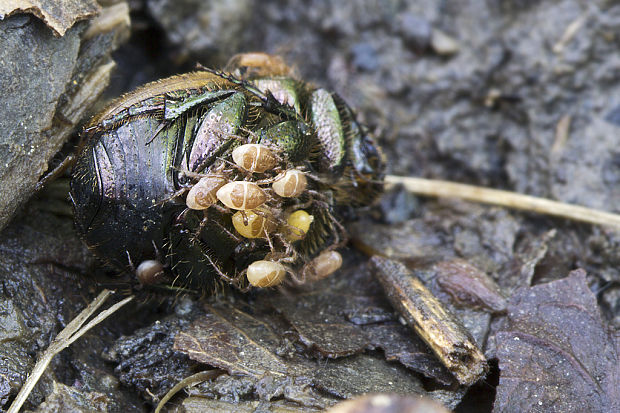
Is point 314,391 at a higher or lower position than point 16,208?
lower

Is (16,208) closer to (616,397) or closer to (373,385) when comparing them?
(373,385)

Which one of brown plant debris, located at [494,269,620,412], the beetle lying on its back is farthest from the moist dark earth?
the beetle lying on its back

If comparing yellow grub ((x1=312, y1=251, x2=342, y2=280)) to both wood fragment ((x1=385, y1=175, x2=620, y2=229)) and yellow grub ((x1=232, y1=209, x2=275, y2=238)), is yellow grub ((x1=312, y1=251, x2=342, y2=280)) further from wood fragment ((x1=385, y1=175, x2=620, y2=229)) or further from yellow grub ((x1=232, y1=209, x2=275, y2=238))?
wood fragment ((x1=385, y1=175, x2=620, y2=229))

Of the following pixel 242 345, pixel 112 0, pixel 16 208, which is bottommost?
pixel 242 345

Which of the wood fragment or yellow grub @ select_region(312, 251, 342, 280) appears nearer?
yellow grub @ select_region(312, 251, 342, 280)

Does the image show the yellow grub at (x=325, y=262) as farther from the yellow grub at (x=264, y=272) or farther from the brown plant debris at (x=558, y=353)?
the brown plant debris at (x=558, y=353)

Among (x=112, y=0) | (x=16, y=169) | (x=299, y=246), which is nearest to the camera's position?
(x=16, y=169)

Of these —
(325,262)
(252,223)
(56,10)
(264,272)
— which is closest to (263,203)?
(252,223)

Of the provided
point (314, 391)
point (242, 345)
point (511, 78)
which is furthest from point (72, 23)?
point (511, 78)
